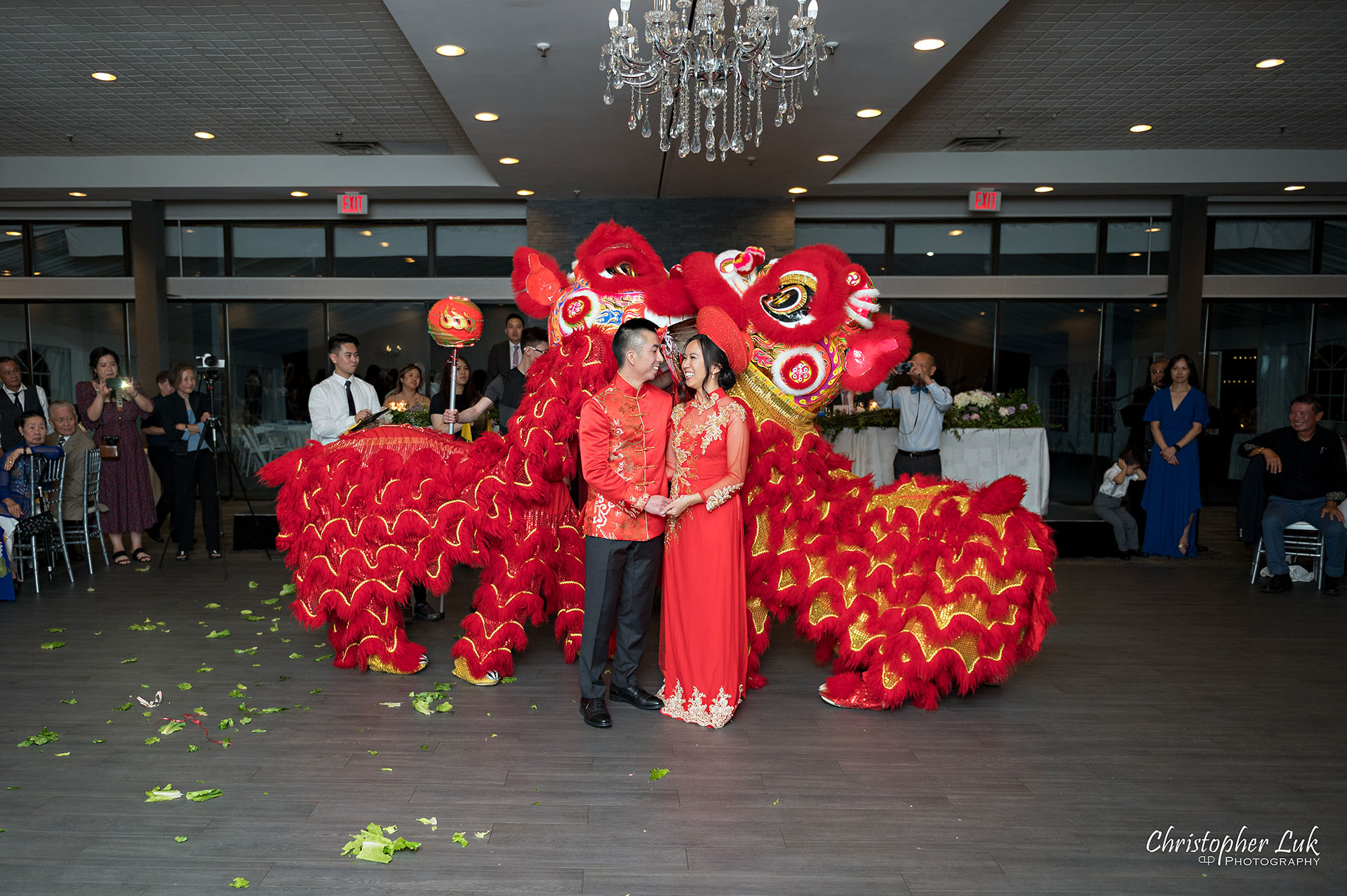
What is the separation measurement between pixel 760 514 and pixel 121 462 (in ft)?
17.2

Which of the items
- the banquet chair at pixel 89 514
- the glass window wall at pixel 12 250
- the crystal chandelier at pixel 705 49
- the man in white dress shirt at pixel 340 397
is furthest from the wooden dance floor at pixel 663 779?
the glass window wall at pixel 12 250

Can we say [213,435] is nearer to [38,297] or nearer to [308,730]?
[308,730]

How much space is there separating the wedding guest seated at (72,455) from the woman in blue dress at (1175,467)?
8160mm

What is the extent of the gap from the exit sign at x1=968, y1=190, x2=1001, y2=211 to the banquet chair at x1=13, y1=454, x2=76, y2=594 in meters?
8.08

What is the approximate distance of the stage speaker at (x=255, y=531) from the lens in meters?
6.33

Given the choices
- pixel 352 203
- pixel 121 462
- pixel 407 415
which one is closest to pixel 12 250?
pixel 352 203

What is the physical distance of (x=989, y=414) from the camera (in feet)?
21.8

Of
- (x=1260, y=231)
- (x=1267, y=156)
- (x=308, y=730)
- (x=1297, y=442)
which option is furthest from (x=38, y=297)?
(x=1260, y=231)

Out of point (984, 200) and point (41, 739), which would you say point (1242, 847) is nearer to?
point (41, 739)

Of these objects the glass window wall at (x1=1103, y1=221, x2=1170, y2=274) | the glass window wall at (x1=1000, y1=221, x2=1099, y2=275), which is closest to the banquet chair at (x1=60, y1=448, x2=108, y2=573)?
the glass window wall at (x1=1000, y1=221, x2=1099, y2=275)

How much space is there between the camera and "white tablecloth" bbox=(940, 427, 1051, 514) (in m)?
6.62

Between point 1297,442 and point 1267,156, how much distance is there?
3.82m

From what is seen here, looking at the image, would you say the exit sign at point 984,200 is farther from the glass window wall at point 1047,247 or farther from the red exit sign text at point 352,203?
the red exit sign text at point 352,203

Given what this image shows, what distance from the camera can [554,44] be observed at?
4.82 m
